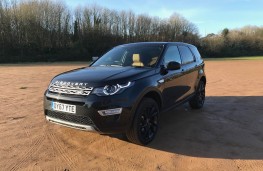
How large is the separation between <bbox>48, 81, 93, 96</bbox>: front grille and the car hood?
0.08m

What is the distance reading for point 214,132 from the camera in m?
5.77

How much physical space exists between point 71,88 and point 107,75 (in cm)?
62

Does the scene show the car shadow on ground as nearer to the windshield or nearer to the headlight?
the headlight

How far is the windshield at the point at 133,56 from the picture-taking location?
5621 mm

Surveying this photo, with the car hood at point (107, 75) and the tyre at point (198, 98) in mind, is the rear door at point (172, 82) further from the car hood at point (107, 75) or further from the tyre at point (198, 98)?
the tyre at point (198, 98)

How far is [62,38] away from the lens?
164 feet

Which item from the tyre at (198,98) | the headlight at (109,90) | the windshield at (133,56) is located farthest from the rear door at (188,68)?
the headlight at (109,90)

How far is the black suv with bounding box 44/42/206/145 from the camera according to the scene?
441cm

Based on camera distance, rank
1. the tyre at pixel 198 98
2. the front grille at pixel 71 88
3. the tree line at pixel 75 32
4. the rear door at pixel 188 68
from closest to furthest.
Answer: the front grille at pixel 71 88, the rear door at pixel 188 68, the tyre at pixel 198 98, the tree line at pixel 75 32

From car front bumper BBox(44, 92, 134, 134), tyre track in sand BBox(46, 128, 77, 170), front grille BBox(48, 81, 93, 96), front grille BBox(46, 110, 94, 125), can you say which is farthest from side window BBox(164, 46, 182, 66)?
tyre track in sand BBox(46, 128, 77, 170)

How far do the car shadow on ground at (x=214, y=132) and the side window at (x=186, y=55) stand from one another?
1.35 m

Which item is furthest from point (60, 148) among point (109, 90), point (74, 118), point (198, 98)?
point (198, 98)

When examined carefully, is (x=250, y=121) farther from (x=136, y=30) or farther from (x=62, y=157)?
(x=136, y=30)

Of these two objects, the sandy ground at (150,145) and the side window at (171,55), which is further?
the side window at (171,55)
